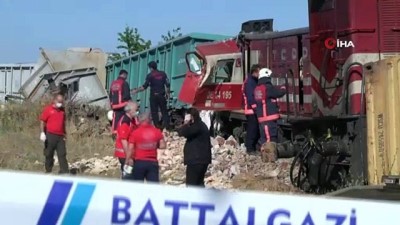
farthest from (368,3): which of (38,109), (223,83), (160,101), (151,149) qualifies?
(38,109)

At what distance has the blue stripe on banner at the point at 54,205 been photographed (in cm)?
331

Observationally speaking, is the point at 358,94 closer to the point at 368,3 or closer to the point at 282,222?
the point at 368,3

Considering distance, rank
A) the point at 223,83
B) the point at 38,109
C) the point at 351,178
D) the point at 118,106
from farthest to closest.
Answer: the point at 38,109 < the point at 223,83 < the point at 118,106 < the point at 351,178

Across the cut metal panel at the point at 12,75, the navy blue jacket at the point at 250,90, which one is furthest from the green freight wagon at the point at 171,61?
the cut metal panel at the point at 12,75

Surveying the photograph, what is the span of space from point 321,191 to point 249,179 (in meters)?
2.23

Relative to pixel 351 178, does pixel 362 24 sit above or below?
above

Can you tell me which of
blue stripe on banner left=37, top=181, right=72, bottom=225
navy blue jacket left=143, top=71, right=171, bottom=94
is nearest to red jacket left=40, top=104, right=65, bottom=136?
navy blue jacket left=143, top=71, right=171, bottom=94

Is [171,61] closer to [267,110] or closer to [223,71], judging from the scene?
[223,71]

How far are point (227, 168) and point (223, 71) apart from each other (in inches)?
229

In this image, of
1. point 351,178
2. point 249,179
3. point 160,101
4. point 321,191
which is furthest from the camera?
point 160,101

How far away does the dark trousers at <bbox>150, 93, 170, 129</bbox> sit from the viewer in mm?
20075

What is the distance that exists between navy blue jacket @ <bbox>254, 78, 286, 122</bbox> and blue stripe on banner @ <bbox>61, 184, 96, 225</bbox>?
34.3ft

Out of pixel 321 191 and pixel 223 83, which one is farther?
pixel 223 83

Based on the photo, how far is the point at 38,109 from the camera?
24.3 metres
